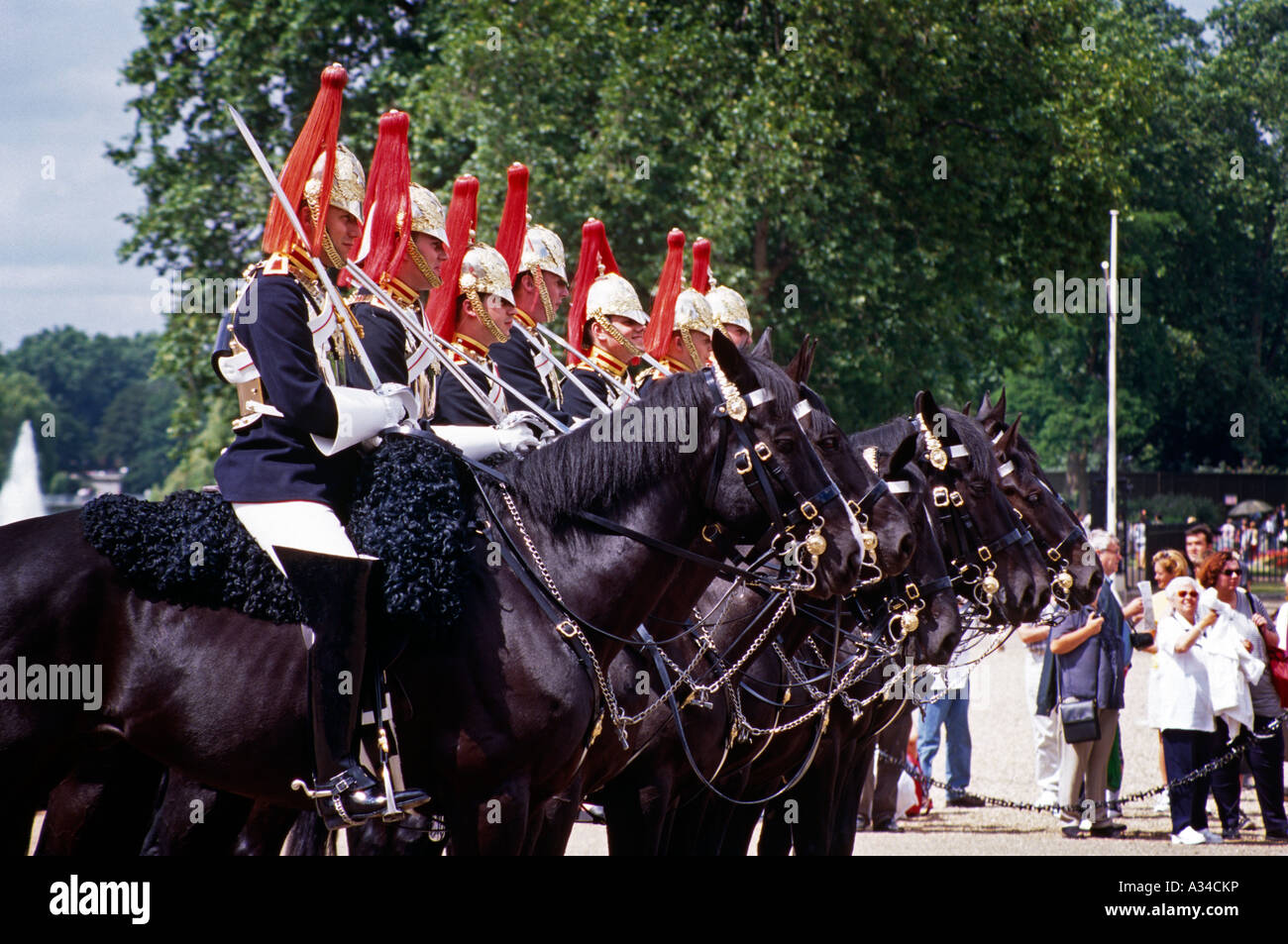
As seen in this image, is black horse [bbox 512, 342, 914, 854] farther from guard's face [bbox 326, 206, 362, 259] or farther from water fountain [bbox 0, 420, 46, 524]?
water fountain [bbox 0, 420, 46, 524]

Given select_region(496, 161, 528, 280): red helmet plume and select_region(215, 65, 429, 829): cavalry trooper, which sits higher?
select_region(496, 161, 528, 280): red helmet plume

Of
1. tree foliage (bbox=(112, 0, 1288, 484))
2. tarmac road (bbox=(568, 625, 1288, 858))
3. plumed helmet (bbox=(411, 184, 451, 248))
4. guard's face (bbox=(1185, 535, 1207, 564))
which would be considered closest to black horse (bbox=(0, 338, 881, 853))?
plumed helmet (bbox=(411, 184, 451, 248))

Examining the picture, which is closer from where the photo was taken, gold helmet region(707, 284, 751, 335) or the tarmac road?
gold helmet region(707, 284, 751, 335)

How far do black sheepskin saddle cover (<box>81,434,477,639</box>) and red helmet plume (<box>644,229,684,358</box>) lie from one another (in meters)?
4.02

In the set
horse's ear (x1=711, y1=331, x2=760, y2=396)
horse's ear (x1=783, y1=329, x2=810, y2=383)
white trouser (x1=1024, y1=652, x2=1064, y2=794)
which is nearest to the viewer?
horse's ear (x1=711, y1=331, x2=760, y2=396)

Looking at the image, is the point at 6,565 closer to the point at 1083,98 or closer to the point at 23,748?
the point at 23,748

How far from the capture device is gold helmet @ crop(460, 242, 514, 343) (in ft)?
21.7

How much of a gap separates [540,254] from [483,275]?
911 mm

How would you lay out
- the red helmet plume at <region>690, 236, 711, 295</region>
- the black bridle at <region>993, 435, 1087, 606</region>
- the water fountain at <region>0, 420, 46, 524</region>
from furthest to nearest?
the water fountain at <region>0, 420, 46, 524</region> < the red helmet plume at <region>690, 236, 711, 295</region> < the black bridle at <region>993, 435, 1087, 606</region>

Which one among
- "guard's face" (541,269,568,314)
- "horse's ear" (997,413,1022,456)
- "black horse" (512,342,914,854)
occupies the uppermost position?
"guard's face" (541,269,568,314)

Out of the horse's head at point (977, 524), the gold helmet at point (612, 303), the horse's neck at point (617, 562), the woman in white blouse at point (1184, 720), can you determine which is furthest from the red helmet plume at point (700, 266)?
the woman in white blouse at point (1184, 720)

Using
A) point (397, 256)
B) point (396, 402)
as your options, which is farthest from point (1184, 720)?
point (396, 402)

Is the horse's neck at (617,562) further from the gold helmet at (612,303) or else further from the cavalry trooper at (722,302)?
the cavalry trooper at (722,302)

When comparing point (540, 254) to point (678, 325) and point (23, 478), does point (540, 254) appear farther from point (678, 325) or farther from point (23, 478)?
point (23, 478)
